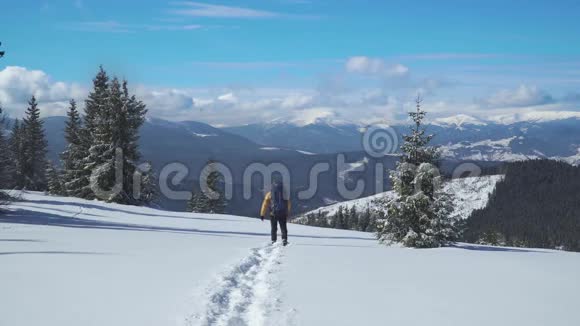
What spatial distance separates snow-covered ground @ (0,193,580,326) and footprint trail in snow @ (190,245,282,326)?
0.07ft

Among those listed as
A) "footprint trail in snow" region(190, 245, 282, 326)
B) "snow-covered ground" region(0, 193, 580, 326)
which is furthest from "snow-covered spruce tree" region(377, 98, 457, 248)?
"footprint trail in snow" region(190, 245, 282, 326)

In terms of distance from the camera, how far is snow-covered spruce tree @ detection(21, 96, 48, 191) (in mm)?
55250

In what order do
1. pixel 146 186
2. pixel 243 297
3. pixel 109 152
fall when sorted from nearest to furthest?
pixel 243 297
pixel 109 152
pixel 146 186

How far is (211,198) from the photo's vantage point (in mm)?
59844

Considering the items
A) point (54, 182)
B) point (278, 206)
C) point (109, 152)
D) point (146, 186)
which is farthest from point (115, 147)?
point (278, 206)

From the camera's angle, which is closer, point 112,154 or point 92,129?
point 112,154

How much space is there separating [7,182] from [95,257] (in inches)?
603

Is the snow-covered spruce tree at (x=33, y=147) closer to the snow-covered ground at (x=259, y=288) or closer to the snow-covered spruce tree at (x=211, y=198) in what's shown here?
the snow-covered spruce tree at (x=211, y=198)

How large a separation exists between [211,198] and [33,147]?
22061mm

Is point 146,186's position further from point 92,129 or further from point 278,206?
point 278,206

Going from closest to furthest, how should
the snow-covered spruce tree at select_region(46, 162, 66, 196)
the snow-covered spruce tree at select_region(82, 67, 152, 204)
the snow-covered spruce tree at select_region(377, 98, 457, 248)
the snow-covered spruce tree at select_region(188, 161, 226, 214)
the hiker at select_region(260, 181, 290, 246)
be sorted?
the hiker at select_region(260, 181, 290, 246), the snow-covered spruce tree at select_region(377, 98, 457, 248), the snow-covered spruce tree at select_region(82, 67, 152, 204), the snow-covered spruce tree at select_region(46, 162, 66, 196), the snow-covered spruce tree at select_region(188, 161, 226, 214)

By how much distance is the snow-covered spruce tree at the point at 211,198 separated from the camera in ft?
197

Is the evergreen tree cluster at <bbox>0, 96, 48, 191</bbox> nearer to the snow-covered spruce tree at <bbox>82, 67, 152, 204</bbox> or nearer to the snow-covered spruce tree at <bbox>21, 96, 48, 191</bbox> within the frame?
the snow-covered spruce tree at <bbox>21, 96, 48, 191</bbox>

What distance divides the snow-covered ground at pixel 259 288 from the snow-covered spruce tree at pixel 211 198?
4693 centimetres
